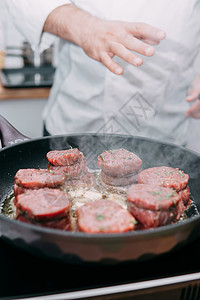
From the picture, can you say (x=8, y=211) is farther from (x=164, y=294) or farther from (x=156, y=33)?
(x=156, y=33)

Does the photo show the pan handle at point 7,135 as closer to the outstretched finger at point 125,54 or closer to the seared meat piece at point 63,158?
the seared meat piece at point 63,158

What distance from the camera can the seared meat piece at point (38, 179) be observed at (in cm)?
120

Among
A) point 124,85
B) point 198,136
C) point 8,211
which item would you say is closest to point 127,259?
point 8,211

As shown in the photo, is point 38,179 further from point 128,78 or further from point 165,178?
point 128,78

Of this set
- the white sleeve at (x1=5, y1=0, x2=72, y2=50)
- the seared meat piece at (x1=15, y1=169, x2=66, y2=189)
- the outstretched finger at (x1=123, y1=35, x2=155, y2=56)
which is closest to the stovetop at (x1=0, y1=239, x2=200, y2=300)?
the seared meat piece at (x1=15, y1=169, x2=66, y2=189)

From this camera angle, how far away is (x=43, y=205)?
1021 mm

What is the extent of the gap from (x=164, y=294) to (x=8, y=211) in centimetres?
69

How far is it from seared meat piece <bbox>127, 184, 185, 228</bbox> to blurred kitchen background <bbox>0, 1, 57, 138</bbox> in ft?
7.30

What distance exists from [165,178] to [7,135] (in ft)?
2.85

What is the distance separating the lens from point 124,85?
6.42 ft

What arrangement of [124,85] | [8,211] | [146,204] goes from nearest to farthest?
[146,204] → [8,211] → [124,85]

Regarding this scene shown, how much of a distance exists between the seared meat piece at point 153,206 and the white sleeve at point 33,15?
4.36 feet

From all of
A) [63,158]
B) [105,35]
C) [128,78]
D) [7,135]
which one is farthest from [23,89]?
[63,158]

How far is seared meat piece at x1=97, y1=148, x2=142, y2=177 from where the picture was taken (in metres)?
1.37
